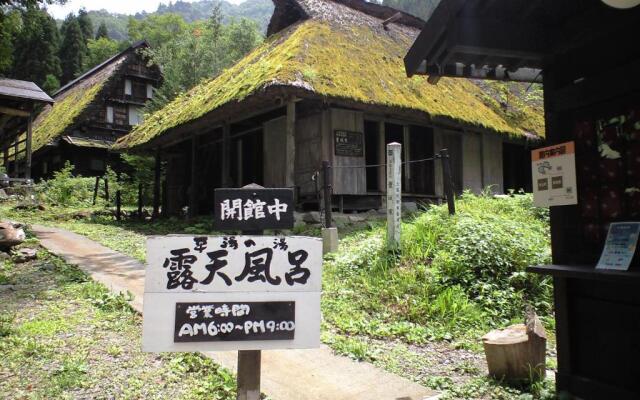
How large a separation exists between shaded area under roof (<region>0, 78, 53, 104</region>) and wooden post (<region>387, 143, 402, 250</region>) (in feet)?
49.4

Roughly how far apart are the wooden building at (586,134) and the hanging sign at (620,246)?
0.07 metres

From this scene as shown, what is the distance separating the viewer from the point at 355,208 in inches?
419

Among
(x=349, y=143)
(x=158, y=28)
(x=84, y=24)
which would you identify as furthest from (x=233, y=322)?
(x=84, y=24)

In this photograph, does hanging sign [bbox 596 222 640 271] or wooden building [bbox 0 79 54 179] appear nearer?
hanging sign [bbox 596 222 640 271]

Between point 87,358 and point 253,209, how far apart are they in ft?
7.31

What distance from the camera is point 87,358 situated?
379cm

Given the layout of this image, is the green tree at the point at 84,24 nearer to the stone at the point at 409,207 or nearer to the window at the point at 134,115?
the window at the point at 134,115

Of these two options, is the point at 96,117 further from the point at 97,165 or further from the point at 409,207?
the point at 409,207

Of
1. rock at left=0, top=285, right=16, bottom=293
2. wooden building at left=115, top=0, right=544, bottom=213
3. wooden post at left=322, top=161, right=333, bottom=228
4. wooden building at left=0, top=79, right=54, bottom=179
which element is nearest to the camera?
rock at left=0, top=285, right=16, bottom=293

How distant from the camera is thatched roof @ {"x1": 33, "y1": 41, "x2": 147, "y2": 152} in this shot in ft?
77.6

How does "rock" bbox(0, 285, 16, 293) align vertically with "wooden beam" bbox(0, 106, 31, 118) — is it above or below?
below

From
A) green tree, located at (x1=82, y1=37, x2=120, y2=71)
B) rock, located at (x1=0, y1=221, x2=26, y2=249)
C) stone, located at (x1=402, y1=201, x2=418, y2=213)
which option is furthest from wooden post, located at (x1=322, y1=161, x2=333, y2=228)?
green tree, located at (x1=82, y1=37, x2=120, y2=71)

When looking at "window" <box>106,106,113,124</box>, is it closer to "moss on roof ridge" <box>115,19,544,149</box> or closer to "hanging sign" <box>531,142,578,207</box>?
"moss on roof ridge" <box>115,19,544,149</box>

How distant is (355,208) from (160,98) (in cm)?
1582
